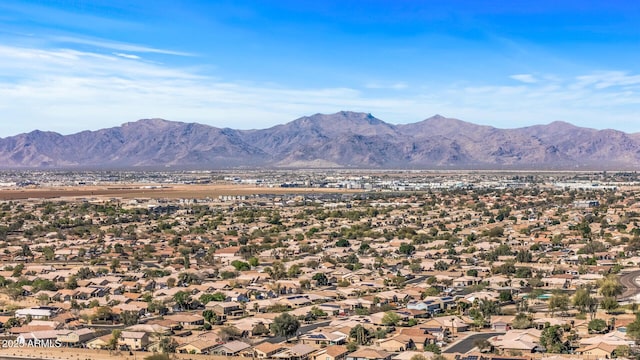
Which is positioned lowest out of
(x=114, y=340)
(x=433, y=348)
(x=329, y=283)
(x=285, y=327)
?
(x=114, y=340)

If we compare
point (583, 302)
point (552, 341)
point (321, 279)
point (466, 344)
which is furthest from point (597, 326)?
point (321, 279)

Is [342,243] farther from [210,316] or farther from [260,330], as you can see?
[260,330]

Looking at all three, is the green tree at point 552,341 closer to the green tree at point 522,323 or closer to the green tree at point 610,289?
the green tree at point 522,323

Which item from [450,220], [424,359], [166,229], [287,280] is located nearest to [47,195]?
[166,229]

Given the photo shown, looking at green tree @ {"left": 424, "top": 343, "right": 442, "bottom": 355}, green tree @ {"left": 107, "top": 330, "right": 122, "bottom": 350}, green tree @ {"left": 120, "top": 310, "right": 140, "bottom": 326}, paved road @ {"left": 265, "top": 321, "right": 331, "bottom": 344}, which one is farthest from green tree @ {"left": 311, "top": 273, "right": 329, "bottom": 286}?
green tree @ {"left": 107, "top": 330, "right": 122, "bottom": 350}

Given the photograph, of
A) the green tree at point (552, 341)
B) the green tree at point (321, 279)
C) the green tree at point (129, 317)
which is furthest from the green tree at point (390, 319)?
the green tree at point (129, 317)

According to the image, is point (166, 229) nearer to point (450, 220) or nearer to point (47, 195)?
point (450, 220)

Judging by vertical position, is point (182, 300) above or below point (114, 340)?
above

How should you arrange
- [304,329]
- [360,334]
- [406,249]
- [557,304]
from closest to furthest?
1. [360,334]
2. [304,329]
3. [557,304]
4. [406,249]
